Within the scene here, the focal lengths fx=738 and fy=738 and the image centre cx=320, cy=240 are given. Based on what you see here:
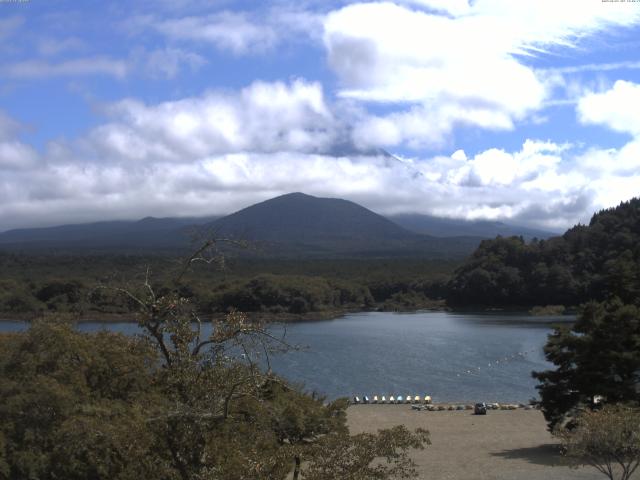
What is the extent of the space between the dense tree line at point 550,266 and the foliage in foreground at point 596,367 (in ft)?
174

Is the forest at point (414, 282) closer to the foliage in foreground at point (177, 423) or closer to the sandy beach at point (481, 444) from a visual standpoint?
the sandy beach at point (481, 444)

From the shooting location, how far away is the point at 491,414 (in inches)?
1000

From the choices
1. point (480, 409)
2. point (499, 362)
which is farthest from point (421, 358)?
point (480, 409)

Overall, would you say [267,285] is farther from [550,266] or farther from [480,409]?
[480,409]

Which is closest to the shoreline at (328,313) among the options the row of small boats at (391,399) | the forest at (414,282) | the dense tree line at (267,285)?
the forest at (414,282)

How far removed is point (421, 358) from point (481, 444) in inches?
828

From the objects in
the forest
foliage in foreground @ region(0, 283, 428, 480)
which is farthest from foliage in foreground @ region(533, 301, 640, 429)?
the forest

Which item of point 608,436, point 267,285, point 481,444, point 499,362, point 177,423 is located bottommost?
point 499,362

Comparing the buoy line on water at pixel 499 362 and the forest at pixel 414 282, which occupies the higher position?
the forest at pixel 414 282

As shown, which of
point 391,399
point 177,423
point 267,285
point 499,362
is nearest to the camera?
point 177,423

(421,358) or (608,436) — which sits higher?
(608,436)

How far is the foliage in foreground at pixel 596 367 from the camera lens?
664 inches

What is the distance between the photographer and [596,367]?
55.8 ft

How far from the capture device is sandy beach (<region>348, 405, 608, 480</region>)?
15898 mm
